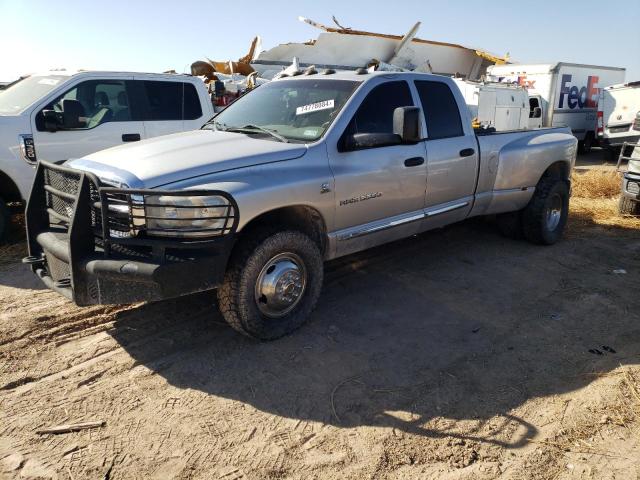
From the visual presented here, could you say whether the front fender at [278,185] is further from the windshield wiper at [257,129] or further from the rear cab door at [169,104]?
the rear cab door at [169,104]

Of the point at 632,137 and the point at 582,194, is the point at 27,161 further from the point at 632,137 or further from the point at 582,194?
the point at 632,137

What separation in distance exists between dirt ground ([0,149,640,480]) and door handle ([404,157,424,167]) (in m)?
1.19

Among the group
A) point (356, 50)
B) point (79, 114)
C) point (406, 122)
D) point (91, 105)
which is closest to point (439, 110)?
point (406, 122)

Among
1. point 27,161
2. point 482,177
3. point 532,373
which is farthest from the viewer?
point 27,161

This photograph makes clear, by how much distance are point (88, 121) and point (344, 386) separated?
4.99 m

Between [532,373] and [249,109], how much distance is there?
10.5 feet

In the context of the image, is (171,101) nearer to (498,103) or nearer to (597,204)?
(597,204)

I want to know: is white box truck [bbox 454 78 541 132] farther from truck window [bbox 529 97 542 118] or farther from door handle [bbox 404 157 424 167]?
door handle [bbox 404 157 424 167]

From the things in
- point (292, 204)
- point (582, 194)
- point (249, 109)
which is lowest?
point (582, 194)

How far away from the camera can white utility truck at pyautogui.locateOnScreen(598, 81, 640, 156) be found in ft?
49.8

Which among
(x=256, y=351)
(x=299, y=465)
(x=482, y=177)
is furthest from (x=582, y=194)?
(x=299, y=465)

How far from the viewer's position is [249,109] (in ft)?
15.0

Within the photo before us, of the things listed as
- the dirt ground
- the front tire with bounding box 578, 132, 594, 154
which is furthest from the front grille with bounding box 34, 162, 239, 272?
the front tire with bounding box 578, 132, 594, 154

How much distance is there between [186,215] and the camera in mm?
3082
